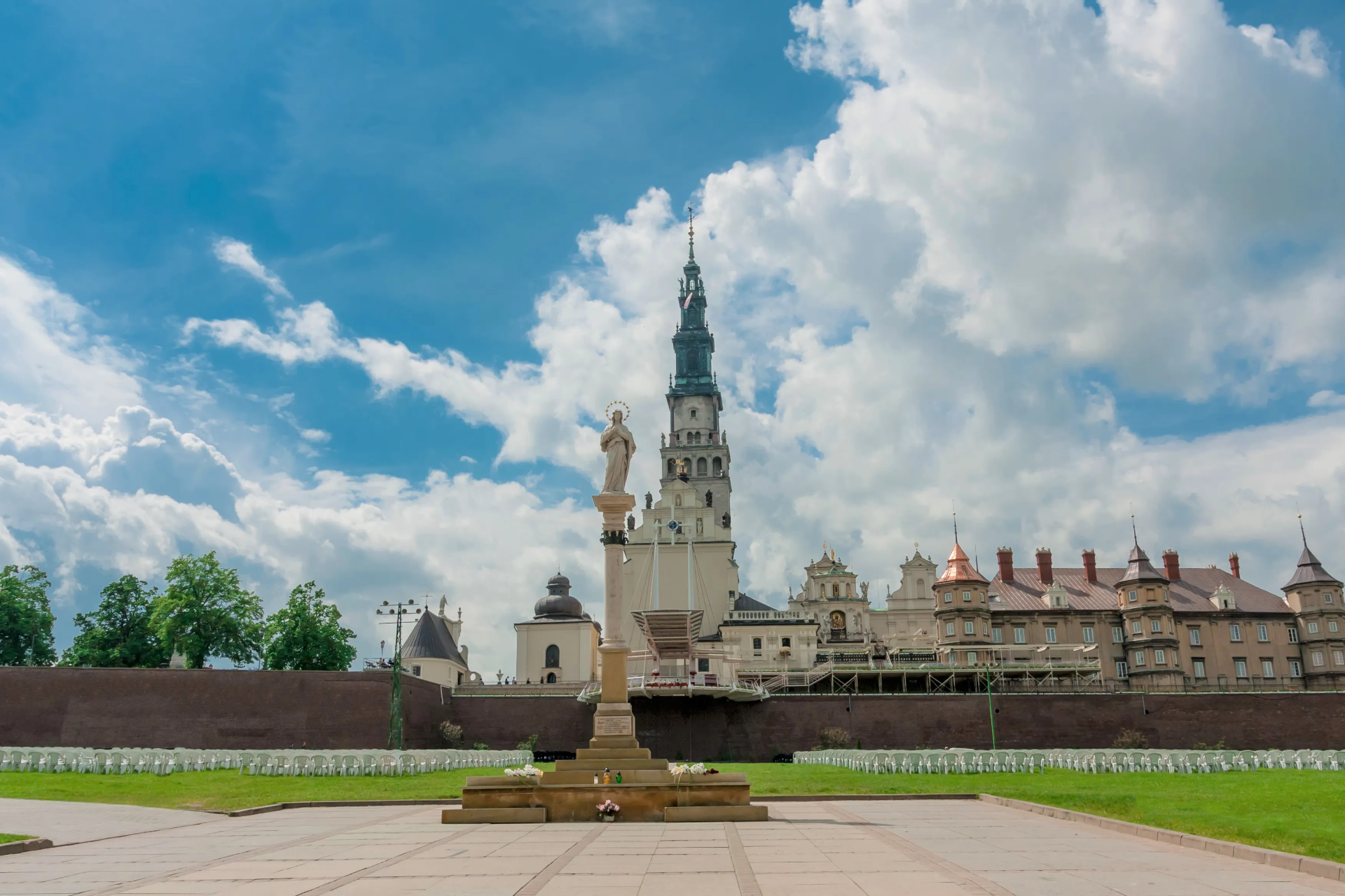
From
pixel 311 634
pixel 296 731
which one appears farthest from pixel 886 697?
pixel 311 634

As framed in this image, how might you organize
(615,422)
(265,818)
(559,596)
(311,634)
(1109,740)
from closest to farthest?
1. (265,818)
2. (615,422)
3. (1109,740)
4. (311,634)
5. (559,596)

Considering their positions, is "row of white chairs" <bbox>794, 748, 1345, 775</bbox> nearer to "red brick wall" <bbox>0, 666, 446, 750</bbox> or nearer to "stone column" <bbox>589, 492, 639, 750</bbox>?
"stone column" <bbox>589, 492, 639, 750</bbox>

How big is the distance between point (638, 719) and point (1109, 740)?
83.4ft

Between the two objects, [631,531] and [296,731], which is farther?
[631,531]

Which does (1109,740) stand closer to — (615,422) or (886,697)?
(886,697)

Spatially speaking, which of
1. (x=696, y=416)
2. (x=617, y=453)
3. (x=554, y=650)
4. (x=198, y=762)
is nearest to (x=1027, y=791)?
(x=617, y=453)

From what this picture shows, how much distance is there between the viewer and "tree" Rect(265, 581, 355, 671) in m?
59.8

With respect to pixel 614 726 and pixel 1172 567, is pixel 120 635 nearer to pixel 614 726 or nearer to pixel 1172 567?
pixel 614 726

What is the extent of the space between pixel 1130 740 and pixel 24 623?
211 ft

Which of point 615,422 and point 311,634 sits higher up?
point 615,422

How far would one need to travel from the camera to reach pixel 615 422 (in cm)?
2934

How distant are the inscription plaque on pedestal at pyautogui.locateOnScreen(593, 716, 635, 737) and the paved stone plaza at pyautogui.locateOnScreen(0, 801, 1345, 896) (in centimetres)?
457

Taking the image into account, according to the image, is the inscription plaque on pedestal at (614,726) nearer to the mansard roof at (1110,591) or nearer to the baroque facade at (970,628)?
the baroque facade at (970,628)

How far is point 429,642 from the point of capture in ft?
245
